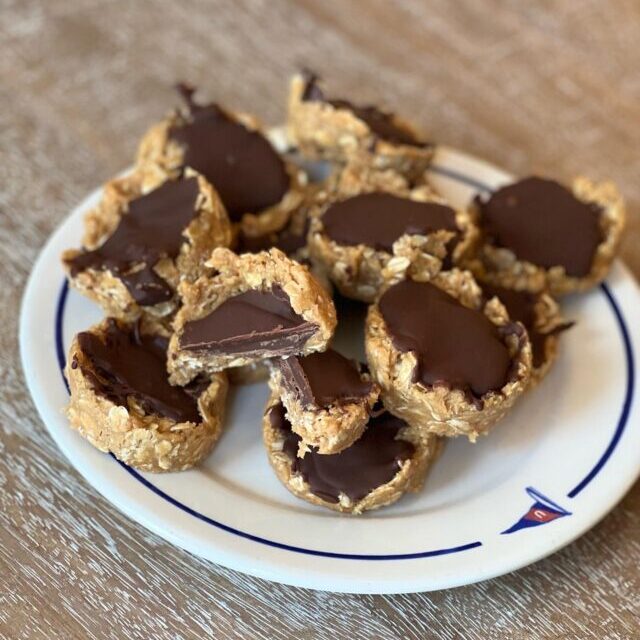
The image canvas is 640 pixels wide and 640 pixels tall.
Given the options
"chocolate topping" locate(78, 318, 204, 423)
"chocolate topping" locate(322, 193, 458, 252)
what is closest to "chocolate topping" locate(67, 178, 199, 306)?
"chocolate topping" locate(78, 318, 204, 423)

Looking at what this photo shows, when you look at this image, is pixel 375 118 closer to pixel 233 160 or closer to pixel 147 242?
pixel 233 160

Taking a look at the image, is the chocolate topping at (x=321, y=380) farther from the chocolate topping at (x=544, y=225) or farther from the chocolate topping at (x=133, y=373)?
the chocolate topping at (x=544, y=225)

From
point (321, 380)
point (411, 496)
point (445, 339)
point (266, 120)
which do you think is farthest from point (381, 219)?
point (266, 120)

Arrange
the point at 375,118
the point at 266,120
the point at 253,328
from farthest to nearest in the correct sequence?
the point at 266,120 < the point at 375,118 < the point at 253,328

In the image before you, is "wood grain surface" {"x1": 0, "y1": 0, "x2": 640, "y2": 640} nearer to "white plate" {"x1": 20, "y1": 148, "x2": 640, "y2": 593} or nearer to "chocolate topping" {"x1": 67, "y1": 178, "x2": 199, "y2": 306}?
"white plate" {"x1": 20, "y1": 148, "x2": 640, "y2": 593}

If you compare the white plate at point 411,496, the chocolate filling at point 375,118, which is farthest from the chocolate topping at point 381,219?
the white plate at point 411,496
